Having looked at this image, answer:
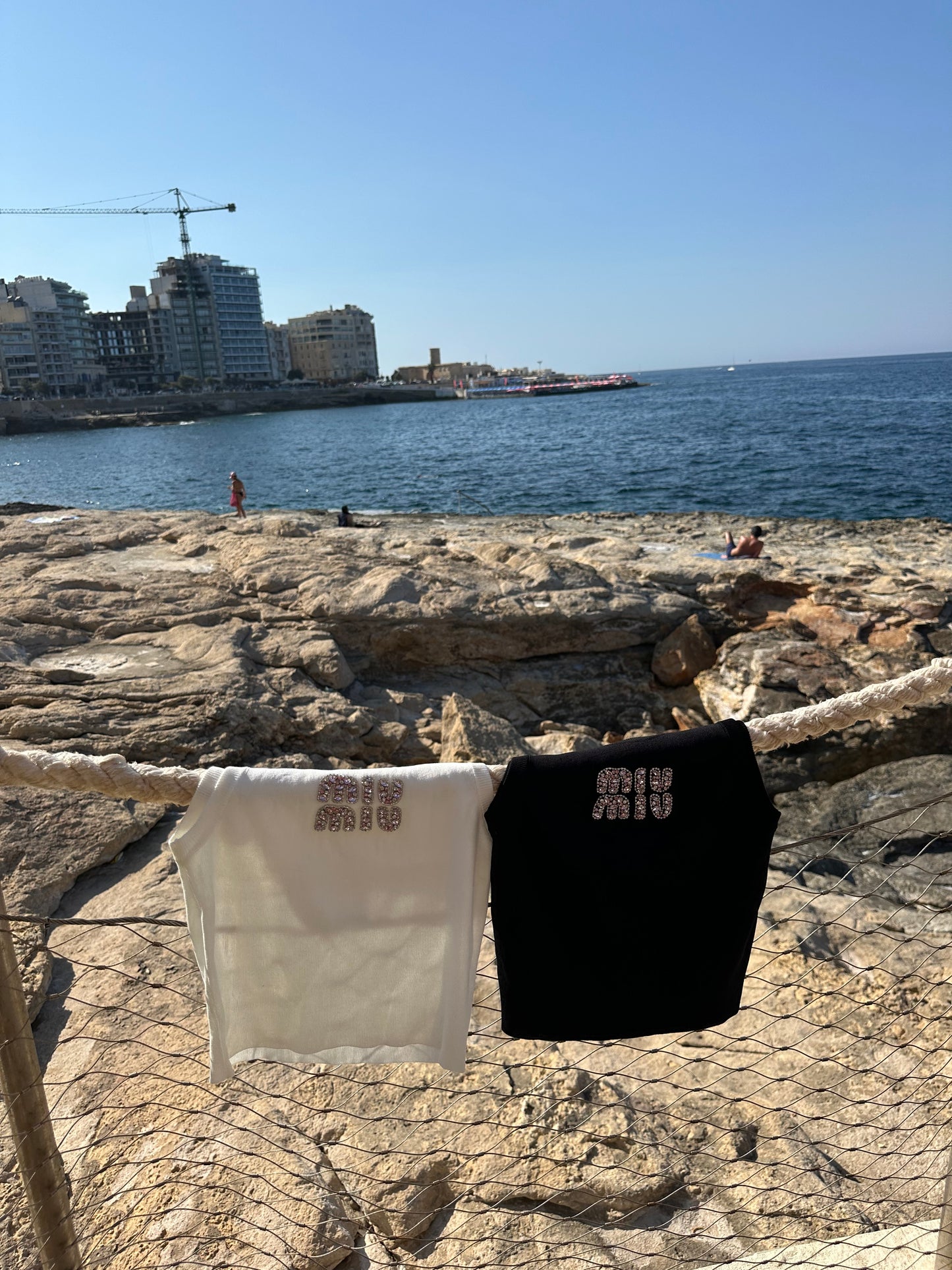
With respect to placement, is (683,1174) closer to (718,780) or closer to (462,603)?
(718,780)

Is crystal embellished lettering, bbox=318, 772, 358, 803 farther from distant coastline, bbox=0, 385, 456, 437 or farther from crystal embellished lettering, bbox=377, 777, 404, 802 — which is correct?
distant coastline, bbox=0, 385, 456, 437

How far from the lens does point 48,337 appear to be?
122812 millimetres

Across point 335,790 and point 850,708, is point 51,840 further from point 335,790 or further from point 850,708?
point 850,708

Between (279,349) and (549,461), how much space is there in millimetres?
126001

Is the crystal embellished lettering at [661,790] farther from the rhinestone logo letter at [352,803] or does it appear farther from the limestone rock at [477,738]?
the limestone rock at [477,738]

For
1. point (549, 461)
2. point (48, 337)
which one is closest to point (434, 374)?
point (48, 337)

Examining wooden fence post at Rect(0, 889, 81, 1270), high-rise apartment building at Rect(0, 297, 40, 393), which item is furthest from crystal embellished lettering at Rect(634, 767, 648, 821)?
high-rise apartment building at Rect(0, 297, 40, 393)

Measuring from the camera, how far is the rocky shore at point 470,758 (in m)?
2.58

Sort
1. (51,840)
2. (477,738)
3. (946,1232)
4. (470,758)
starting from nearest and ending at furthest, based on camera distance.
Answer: (946,1232) → (51,840) → (470,758) → (477,738)

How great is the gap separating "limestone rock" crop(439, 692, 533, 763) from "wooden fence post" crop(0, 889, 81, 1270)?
146 inches

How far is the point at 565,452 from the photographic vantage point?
48.7 meters

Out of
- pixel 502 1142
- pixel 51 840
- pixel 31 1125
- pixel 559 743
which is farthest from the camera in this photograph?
pixel 559 743

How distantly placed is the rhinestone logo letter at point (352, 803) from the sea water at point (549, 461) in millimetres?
18180

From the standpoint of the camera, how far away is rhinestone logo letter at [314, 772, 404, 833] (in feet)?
5.97
